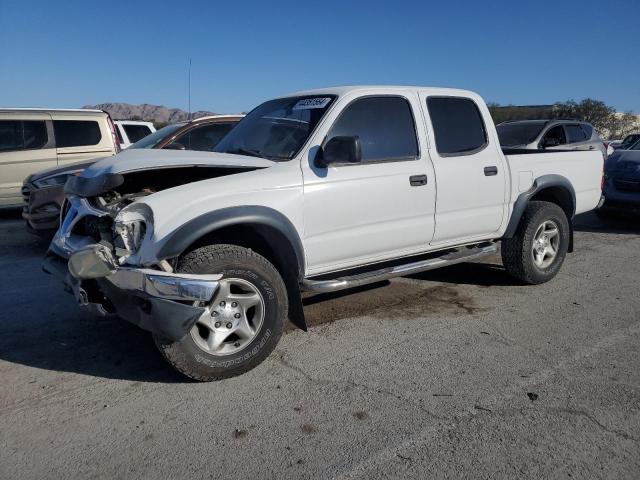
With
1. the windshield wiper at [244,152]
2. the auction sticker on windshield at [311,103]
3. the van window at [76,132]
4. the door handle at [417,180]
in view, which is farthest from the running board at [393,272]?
the van window at [76,132]

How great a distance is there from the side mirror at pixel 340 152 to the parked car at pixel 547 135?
25.4 feet

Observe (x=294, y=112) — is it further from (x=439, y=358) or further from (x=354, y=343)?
(x=439, y=358)

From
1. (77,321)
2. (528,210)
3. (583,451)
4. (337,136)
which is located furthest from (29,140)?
(583,451)

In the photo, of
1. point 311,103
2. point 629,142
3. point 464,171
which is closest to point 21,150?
point 311,103

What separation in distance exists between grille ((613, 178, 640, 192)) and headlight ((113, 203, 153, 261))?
27.7 feet

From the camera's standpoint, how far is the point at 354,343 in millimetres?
4141

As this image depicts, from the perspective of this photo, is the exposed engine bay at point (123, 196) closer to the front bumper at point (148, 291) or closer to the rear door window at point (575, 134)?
the front bumper at point (148, 291)

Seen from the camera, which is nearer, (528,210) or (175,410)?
(175,410)

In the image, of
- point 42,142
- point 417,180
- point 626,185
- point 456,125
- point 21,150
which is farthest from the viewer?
point 42,142

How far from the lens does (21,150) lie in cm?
965

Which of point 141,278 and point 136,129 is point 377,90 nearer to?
point 141,278

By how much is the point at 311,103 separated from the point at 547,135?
8362 mm

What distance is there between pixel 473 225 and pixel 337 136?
1764 millimetres

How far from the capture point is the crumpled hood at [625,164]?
8.98 metres
